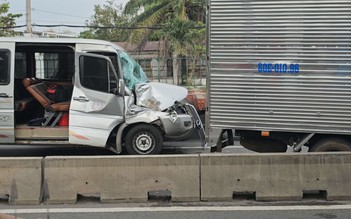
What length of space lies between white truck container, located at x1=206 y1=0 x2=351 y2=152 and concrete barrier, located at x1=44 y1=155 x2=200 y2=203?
1.48 m

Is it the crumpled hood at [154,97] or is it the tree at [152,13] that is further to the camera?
the tree at [152,13]

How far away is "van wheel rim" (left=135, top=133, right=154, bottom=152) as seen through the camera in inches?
328

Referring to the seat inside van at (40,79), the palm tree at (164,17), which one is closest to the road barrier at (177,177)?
the seat inside van at (40,79)

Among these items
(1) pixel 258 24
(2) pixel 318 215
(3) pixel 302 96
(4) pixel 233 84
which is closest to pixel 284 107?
(3) pixel 302 96

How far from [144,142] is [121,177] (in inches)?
95.1

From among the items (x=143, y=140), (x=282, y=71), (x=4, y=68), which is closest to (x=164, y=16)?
(x=4, y=68)

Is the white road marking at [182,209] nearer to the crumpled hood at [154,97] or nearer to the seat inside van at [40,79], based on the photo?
the crumpled hood at [154,97]

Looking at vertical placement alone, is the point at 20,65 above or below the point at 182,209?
above

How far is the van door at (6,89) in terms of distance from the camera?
27.2 ft

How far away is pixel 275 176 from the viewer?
6035 mm

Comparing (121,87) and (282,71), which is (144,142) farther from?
(282,71)

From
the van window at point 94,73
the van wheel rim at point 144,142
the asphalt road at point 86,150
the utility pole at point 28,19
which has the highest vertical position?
the utility pole at point 28,19

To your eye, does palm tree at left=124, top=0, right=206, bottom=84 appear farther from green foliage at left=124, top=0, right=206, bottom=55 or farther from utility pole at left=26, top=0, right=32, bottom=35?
utility pole at left=26, top=0, right=32, bottom=35

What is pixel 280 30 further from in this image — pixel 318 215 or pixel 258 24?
pixel 318 215
